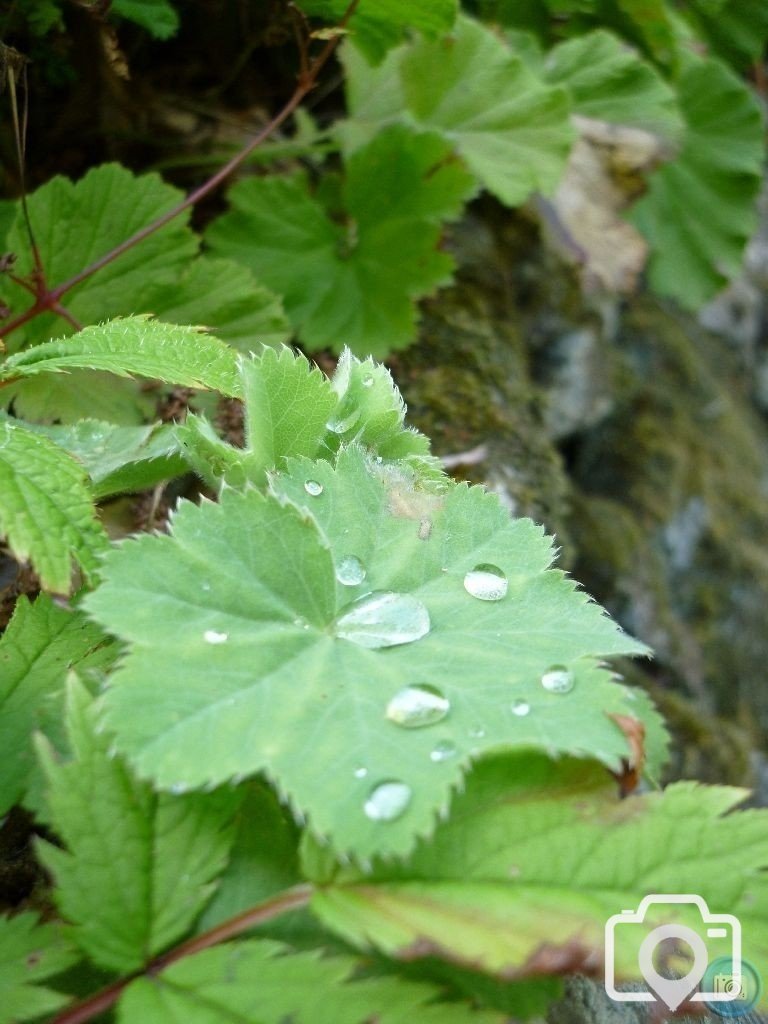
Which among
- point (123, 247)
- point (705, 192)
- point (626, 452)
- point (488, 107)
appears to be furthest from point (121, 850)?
point (705, 192)

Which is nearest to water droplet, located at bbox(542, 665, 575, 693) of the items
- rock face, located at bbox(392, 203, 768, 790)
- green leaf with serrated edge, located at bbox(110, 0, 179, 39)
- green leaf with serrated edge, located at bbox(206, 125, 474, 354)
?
rock face, located at bbox(392, 203, 768, 790)

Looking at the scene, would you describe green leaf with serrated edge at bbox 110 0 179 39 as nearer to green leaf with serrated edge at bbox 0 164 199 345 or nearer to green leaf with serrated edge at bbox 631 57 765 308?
green leaf with serrated edge at bbox 0 164 199 345

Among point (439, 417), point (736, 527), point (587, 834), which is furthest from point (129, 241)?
point (736, 527)

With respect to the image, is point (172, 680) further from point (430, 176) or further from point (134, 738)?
point (430, 176)

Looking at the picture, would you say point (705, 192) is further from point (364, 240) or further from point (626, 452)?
point (364, 240)

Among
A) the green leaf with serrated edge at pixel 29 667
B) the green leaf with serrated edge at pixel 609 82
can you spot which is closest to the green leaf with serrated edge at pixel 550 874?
the green leaf with serrated edge at pixel 29 667

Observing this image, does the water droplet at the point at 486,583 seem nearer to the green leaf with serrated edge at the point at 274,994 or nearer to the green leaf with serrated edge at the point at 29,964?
the green leaf with serrated edge at the point at 274,994

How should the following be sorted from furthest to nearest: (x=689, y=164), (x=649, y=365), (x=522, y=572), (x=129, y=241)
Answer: (x=649, y=365) → (x=689, y=164) → (x=129, y=241) → (x=522, y=572)
